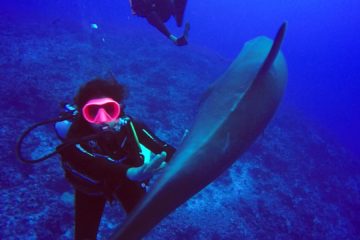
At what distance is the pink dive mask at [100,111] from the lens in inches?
86.4

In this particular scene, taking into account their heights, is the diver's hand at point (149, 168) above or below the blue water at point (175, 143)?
above

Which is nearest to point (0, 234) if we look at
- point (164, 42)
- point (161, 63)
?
point (161, 63)

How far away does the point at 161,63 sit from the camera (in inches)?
510

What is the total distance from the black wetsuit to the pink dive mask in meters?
0.17

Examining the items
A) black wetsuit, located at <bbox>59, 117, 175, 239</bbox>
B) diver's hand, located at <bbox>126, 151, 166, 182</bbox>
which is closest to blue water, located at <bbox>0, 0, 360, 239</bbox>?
black wetsuit, located at <bbox>59, 117, 175, 239</bbox>

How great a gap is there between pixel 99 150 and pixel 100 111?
369mm

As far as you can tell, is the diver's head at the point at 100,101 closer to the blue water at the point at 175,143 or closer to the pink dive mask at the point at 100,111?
the pink dive mask at the point at 100,111

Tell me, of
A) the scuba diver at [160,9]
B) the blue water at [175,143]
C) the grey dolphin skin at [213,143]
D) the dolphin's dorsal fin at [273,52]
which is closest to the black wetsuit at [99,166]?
the grey dolphin skin at [213,143]

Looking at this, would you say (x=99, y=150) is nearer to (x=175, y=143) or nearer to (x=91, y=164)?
(x=91, y=164)

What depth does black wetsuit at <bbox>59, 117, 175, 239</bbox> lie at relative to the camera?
2.17m

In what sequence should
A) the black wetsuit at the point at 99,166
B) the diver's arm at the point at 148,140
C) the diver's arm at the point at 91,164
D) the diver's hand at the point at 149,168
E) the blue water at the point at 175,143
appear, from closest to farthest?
1. the diver's hand at the point at 149,168
2. the diver's arm at the point at 91,164
3. the black wetsuit at the point at 99,166
4. the diver's arm at the point at 148,140
5. the blue water at the point at 175,143

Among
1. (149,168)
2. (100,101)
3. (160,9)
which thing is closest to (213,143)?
(149,168)

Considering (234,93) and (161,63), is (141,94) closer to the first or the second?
(161,63)

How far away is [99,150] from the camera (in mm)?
2352
